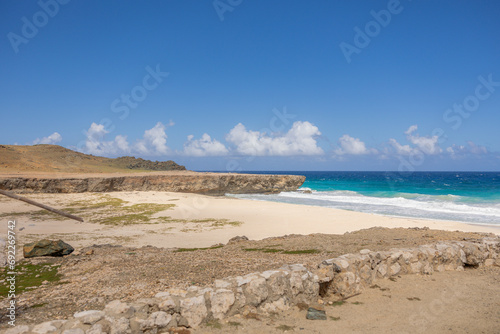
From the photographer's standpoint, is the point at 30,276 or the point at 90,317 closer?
the point at 90,317

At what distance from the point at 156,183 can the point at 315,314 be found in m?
34.2

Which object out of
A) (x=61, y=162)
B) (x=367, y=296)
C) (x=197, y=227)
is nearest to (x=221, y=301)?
(x=367, y=296)

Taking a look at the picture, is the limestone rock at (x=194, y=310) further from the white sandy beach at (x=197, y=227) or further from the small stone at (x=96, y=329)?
the white sandy beach at (x=197, y=227)

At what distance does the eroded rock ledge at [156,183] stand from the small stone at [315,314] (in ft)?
98.7

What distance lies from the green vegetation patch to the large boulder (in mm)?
850

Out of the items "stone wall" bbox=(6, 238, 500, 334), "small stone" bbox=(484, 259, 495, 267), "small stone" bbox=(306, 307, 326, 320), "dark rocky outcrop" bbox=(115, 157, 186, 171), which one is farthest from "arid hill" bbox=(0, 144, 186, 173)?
"small stone" bbox=(484, 259, 495, 267)

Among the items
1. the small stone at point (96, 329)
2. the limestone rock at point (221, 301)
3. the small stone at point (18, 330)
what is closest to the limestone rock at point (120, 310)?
the small stone at point (96, 329)

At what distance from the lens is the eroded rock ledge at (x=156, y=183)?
28844 millimetres

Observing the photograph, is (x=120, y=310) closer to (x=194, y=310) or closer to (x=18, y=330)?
(x=194, y=310)

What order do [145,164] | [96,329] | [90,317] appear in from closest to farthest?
[96,329] < [90,317] < [145,164]

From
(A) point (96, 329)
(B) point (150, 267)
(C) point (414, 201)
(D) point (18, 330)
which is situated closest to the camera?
(D) point (18, 330)

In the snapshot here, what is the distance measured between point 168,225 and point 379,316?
13.5 metres

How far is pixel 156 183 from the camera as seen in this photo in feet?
123

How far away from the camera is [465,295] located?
701 cm
